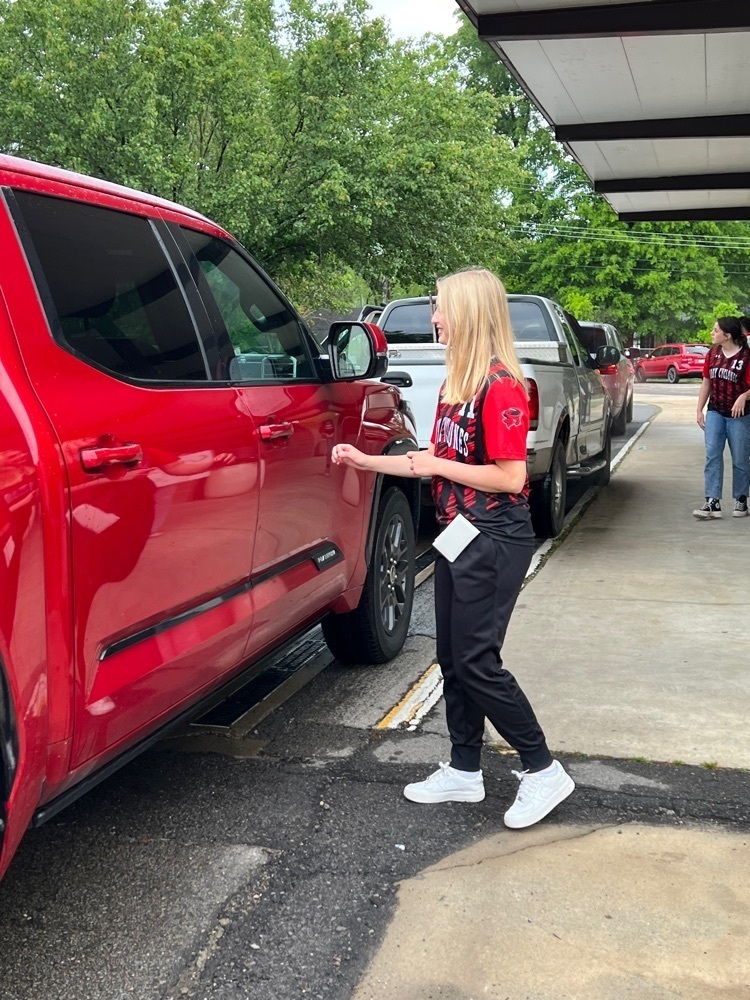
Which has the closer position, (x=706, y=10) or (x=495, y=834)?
(x=495, y=834)

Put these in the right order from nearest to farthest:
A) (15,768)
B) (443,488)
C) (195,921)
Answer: (15,768)
(195,921)
(443,488)

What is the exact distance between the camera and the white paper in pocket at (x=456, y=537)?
333cm

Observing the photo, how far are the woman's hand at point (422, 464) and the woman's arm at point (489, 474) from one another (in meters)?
0.02

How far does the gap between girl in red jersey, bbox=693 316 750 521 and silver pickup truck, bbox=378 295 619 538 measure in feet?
3.74

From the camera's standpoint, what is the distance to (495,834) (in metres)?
3.47

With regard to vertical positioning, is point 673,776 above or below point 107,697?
below

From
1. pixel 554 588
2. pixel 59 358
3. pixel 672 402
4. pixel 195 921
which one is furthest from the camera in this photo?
pixel 672 402

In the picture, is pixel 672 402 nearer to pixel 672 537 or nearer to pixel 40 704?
pixel 672 537

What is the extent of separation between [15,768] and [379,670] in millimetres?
2974

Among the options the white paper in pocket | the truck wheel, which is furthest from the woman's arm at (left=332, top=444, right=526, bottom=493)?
the truck wheel

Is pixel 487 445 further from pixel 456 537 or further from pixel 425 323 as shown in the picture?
pixel 425 323

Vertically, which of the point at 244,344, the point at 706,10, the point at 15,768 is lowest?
the point at 15,768

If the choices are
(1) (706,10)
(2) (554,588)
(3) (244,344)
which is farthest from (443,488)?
(1) (706,10)

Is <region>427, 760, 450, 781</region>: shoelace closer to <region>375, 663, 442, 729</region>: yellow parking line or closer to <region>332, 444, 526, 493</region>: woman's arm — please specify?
<region>375, 663, 442, 729</region>: yellow parking line
